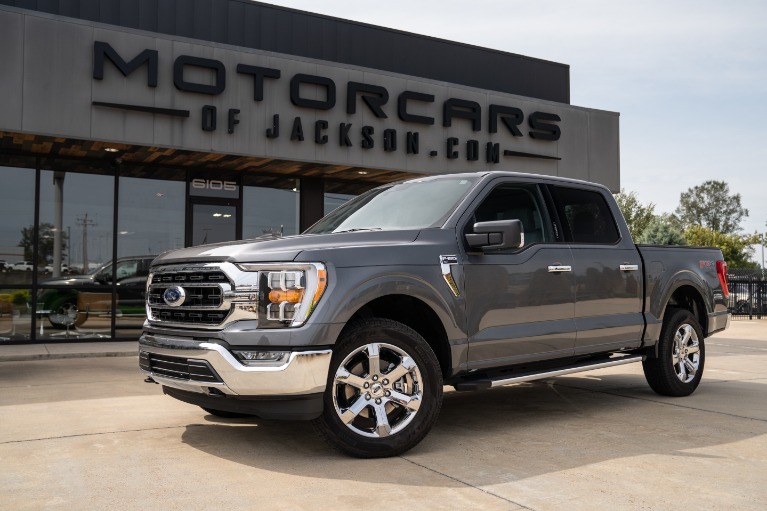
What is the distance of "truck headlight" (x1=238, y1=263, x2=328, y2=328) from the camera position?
4531mm

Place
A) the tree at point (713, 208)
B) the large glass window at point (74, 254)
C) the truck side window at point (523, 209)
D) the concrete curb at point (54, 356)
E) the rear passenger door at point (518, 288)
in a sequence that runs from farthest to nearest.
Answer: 1. the tree at point (713, 208)
2. the large glass window at point (74, 254)
3. the concrete curb at point (54, 356)
4. the truck side window at point (523, 209)
5. the rear passenger door at point (518, 288)

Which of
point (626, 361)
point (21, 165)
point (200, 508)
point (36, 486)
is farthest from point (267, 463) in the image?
point (21, 165)

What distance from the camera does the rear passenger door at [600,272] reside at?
618 cm

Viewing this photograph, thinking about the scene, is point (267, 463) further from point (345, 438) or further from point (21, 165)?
point (21, 165)

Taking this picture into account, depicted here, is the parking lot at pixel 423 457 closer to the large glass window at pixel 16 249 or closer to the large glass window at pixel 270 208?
the large glass window at pixel 16 249

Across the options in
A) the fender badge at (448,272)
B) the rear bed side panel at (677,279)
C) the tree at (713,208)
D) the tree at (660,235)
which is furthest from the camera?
the tree at (713,208)

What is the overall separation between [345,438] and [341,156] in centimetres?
948

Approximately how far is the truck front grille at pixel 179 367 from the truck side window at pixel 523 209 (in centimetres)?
255

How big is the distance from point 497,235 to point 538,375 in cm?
127

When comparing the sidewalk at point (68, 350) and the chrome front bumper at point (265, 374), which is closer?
the chrome front bumper at point (265, 374)

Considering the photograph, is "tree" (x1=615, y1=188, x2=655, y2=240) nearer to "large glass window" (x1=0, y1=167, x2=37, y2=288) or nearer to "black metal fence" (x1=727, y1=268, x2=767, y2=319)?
"black metal fence" (x1=727, y1=268, x2=767, y2=319)

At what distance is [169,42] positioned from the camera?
39.7 feet

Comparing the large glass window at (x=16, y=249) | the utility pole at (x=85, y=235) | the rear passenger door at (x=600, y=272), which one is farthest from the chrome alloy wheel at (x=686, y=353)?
the large glass window at (x=16, y=249)

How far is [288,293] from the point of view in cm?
455
